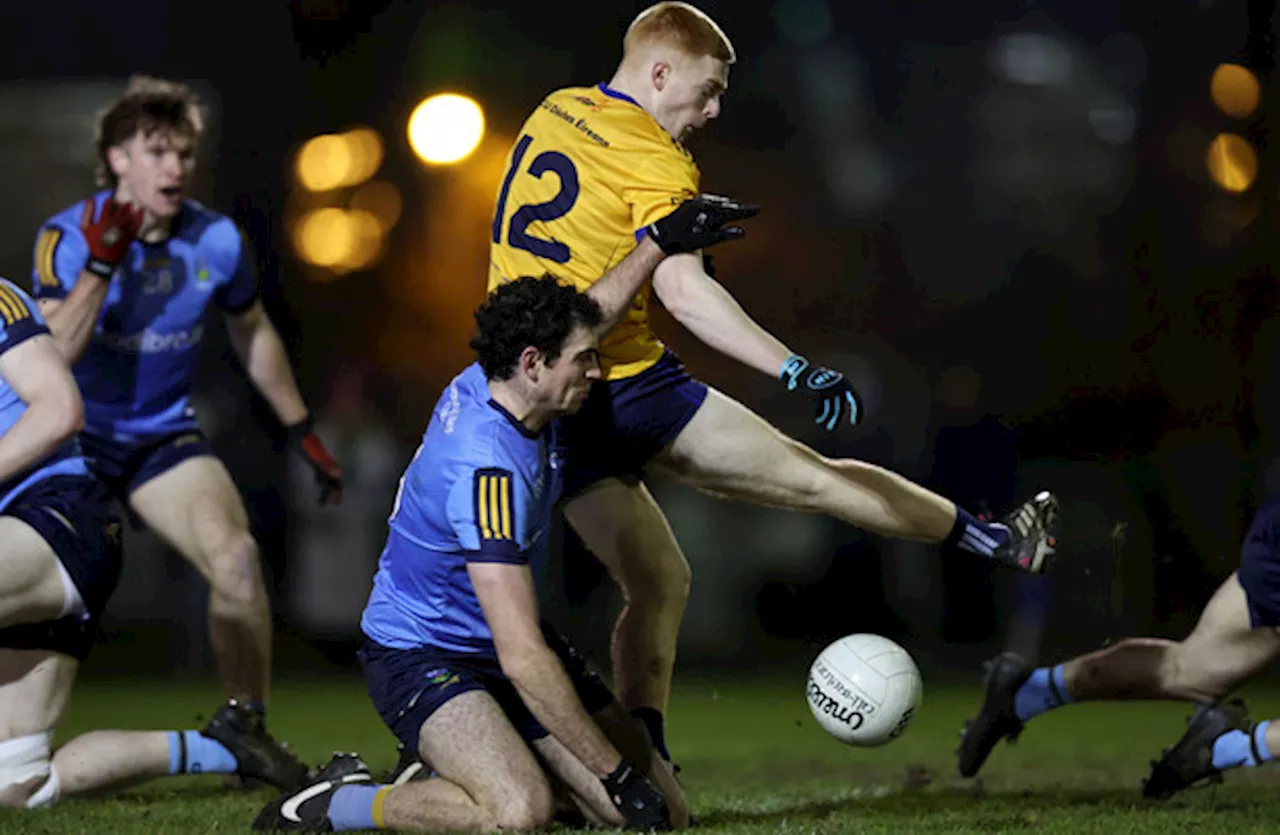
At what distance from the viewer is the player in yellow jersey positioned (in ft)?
19.3

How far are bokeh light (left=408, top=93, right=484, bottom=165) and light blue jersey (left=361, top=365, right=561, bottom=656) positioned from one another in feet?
25.8

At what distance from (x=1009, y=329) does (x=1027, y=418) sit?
742 mm

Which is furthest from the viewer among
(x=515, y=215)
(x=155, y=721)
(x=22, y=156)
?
(x=22, y=156)

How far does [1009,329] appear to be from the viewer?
40.9 ft

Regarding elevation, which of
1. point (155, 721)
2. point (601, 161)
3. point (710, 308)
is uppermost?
point (601, 161)

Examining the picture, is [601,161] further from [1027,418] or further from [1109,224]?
[1109,224]

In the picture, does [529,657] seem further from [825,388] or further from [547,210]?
[547,210]

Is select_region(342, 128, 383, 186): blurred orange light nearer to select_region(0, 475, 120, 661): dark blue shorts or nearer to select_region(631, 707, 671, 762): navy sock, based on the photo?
select_region(0, 475, 120, 661): dark blue shorts

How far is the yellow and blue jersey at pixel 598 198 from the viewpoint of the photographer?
5863mm

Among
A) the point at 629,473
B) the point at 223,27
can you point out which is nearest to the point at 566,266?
the point at 629,473

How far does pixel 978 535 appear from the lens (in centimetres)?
612

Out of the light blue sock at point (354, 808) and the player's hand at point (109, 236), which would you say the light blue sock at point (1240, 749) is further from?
the player's hand at point (109, 236)

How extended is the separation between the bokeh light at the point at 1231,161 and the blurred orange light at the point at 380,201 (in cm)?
575

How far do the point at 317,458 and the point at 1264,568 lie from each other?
3.86 meters
